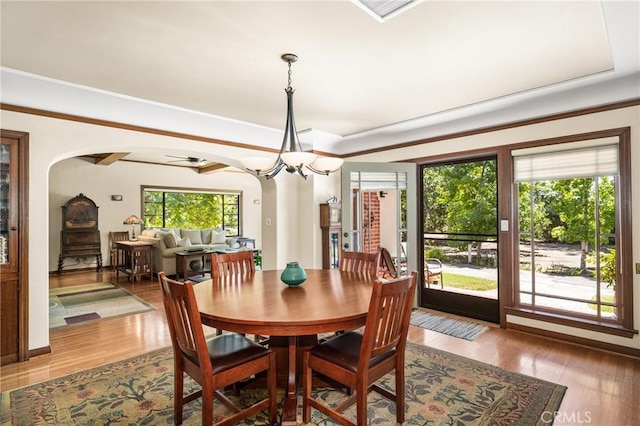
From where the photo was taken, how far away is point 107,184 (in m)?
7.68

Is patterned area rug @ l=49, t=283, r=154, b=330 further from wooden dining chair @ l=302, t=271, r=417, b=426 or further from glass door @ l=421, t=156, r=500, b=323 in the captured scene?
glass door @ l=421, t=156, r=500, b=323

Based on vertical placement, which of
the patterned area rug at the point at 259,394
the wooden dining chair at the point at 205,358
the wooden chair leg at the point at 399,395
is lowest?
the patterned area rug at the point at 259,394

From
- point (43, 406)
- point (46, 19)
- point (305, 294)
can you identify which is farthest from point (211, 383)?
point (46, 19)

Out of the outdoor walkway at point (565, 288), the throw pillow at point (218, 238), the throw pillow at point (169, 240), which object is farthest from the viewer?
the throw pillow at point (218, 238)

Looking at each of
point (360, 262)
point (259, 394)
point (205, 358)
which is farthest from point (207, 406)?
point (360, 262)

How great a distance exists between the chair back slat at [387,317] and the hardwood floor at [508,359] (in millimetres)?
1194

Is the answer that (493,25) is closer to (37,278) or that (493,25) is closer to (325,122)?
(325,122)

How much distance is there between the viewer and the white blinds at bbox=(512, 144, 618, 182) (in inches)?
122

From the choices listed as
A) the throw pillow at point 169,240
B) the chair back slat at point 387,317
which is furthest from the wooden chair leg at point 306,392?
the throw pillow at point 169,240

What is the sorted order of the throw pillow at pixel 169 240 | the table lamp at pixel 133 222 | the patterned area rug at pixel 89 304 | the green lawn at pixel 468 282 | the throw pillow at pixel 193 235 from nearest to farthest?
the patterned area rug at pixel 89 304 < the green lawn at pixel 468 282 < the throw pillow at pixel 169 240 < the table lamp at pixel 133 222 < the throw pillow at pixel 193 235

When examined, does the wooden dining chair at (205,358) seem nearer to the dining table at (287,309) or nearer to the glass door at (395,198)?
the dining table at (287,309)

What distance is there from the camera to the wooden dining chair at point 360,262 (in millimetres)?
3055

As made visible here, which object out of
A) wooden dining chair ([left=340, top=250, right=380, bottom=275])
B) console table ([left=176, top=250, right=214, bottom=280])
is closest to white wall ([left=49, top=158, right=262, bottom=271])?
console table ([left=176, top=250, right=214, bottom=280])

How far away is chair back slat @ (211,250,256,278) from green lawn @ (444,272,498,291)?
11.6ft
